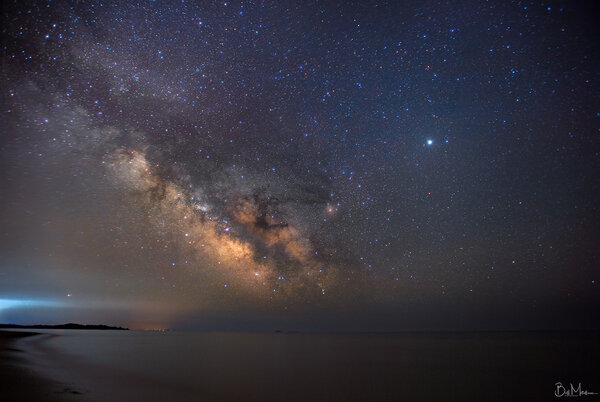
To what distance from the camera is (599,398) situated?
957cm

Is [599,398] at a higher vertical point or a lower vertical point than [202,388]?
higher

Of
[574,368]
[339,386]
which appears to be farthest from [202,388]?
[574,368]

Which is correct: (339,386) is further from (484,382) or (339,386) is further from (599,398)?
(599,398)

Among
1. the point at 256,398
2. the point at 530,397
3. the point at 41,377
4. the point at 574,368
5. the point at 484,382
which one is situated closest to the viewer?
the point at 256,398

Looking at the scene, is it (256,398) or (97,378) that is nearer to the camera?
(256,398)

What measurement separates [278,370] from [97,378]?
24.7ft

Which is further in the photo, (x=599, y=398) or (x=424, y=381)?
(x=424, y=381)

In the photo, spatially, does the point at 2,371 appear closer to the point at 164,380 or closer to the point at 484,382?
the point at 164,380

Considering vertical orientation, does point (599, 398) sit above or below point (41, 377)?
above

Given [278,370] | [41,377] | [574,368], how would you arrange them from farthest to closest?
1. [574,368]
2. [278,370]
3. [41,377]

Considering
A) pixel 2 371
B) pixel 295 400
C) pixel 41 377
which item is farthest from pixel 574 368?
pixel 2 371

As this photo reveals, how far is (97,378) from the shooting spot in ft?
34.3

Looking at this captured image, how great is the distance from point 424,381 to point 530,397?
3.92 metres

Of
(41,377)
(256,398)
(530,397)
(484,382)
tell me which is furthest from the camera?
(484,382)
